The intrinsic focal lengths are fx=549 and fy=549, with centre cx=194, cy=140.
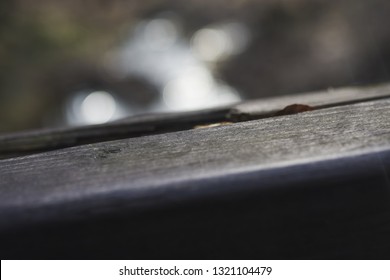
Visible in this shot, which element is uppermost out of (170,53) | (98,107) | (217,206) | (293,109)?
(170,53)

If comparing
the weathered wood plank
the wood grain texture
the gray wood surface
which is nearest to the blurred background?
the weathered wood plank

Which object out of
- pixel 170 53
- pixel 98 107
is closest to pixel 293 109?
pixel 98 107

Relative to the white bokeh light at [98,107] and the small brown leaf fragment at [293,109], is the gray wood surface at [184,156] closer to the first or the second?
the small brown leaf fragment at [293,109]

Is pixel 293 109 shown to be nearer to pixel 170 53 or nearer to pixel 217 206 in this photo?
pixel 217 206

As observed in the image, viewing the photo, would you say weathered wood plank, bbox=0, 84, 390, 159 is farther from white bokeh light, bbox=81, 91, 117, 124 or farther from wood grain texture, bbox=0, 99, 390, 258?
white bokeh light, bbox=81, 91, 117, 124

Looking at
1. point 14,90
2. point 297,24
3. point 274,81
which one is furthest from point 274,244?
point 297,24

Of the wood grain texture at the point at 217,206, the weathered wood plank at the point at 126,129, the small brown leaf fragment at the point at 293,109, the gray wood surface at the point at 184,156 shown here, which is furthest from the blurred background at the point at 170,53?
the wood grain texture at the point at 217,206

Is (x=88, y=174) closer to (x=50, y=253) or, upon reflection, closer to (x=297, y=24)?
(x=50, y=253)
